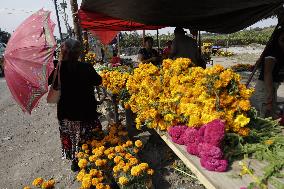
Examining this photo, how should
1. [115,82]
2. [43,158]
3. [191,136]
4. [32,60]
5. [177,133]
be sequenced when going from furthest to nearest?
[43,158] → [115,82] → [32,60] → [177,133] → [191,136]

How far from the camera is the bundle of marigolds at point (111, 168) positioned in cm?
283

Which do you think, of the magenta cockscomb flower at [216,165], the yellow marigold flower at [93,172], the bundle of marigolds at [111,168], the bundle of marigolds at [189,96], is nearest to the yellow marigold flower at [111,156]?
the bundle of marigolds at [111,168]

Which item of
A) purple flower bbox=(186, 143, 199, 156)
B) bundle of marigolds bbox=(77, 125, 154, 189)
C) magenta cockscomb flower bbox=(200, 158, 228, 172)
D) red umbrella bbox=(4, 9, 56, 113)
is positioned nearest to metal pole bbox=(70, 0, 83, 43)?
red umbrella bbox=(4, 9, 56, 113)

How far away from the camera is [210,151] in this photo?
2.11 meters

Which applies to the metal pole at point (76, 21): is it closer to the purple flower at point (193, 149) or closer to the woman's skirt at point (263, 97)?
the woman's skirt at point (263, 97)

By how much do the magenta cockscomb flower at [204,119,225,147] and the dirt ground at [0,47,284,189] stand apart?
1647mm

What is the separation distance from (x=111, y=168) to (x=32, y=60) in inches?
54.6

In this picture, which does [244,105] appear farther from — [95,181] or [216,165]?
[95,181]

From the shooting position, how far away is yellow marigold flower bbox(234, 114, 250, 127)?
91.2 inches

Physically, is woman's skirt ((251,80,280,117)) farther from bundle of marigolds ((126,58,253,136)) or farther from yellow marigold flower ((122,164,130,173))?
yellow marigold flower ((122,164,130,173))

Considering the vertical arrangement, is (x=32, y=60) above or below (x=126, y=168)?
above

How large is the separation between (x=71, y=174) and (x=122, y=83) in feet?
4.89

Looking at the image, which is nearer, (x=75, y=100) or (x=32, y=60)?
(x=32, y=60)

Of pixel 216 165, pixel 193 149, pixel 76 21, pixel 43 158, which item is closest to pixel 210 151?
pixel 216 165
